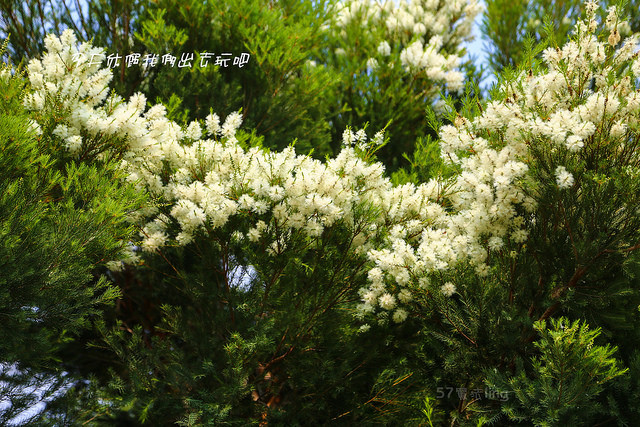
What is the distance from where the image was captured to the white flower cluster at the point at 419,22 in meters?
8.68

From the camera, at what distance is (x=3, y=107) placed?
13.6 feet

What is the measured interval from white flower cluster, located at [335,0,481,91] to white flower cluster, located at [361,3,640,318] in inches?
164

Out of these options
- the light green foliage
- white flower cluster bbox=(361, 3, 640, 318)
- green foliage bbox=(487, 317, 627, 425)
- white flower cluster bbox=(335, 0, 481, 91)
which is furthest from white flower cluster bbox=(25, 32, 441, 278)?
the light green foliage

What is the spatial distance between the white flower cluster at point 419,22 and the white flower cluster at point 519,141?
4.16 metres

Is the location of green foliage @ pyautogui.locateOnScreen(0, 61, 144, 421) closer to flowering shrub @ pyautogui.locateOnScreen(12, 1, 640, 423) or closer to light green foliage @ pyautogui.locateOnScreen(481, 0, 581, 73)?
flowering shrub @ pyautogui.locateOnScreen(12, 1, 640, 423)

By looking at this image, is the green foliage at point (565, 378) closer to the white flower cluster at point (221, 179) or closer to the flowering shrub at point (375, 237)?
the flowering shrub at point (375, 237)

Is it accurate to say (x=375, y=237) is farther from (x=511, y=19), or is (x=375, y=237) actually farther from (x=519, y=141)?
(x=511, y=19)

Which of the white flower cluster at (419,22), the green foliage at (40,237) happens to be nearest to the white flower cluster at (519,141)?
the green foliage at (40,237)

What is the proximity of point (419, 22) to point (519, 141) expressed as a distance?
17.8ft

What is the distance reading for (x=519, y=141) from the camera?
4.20 metres

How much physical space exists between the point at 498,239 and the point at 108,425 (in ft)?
12.1

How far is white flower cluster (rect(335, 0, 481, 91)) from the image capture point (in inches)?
342

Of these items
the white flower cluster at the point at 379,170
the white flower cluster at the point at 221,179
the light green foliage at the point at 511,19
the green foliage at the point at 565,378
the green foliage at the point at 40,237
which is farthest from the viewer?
the light green foliage at the point at 511,19

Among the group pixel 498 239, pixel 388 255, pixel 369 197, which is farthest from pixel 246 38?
pixel 498 239
